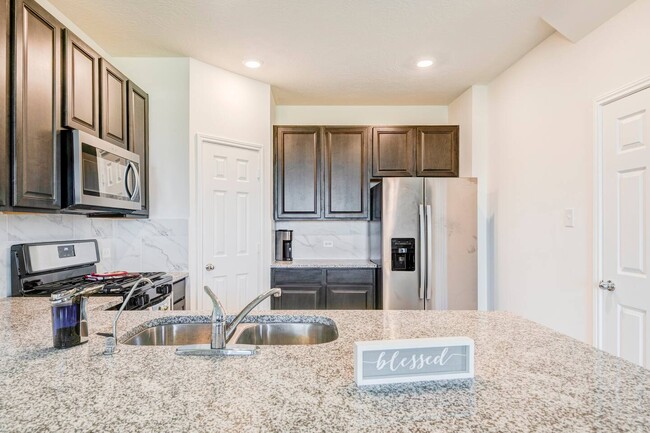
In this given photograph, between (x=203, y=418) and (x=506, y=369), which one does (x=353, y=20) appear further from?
(x=203, y=418)

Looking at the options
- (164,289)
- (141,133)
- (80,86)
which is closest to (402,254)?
(164,289)

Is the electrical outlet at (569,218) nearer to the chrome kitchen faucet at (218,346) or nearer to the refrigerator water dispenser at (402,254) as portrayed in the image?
the refrigerator water dispenser at (402,254)

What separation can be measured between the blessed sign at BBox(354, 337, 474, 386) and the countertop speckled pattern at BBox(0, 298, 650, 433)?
0.9 inches

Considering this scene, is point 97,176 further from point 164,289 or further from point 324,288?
point 324,288

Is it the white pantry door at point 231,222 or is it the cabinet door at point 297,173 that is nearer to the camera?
the white pantry door at point 231,222

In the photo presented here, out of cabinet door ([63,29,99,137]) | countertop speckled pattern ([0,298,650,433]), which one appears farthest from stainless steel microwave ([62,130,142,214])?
countertop speckled pattern ([0,298,650,433])

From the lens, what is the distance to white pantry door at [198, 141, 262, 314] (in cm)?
306

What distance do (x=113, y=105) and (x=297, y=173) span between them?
180cm

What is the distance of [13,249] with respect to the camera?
78.3 inches

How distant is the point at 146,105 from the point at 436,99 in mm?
2889

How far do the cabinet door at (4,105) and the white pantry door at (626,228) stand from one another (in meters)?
3.03

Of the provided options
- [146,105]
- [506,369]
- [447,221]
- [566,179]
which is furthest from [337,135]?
[506,369]

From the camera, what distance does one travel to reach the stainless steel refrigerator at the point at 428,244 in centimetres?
323

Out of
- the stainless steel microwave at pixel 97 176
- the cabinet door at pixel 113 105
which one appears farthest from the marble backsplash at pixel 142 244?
the cabinet door at pixel 113 105
